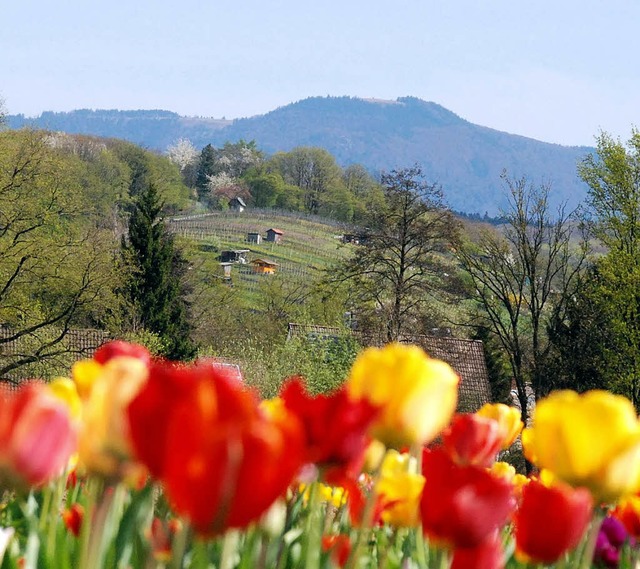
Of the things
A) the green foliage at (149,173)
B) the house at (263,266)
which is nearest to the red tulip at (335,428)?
the house at (263,266)

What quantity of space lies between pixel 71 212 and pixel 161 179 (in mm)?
59661

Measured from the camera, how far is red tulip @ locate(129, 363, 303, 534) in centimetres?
62

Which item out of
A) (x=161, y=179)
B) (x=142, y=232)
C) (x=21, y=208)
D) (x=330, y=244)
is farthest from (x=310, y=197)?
(x=21, y=208)

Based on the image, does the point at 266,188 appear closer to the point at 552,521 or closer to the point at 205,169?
the point at 205,169

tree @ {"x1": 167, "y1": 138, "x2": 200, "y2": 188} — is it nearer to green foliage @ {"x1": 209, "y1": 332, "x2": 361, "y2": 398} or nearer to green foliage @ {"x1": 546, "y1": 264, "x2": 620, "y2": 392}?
green foliage @ {"x1": 209, "y1": 332, "x2": 361, "y2": 398}

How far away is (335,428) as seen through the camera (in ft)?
3.21

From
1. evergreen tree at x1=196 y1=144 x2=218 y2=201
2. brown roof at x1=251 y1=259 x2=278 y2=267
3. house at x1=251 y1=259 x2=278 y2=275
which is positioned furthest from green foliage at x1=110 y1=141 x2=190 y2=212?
house at x1=251 y1=259 x2=278 y2=275

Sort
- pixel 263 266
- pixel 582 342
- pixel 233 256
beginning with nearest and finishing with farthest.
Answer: pixel 582 342 → pixel 263 266 → pixel 233 256

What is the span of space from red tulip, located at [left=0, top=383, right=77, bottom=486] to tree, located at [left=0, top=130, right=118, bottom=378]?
76.3 ft

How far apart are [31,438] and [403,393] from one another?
0.48 m

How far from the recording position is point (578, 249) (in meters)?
25.5

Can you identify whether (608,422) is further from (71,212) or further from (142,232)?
Result: (142,232)

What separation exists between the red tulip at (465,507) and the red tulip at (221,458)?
0.35 meters

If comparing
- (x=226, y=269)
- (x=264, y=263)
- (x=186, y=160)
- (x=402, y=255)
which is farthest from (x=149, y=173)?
(x=402, y=255)
